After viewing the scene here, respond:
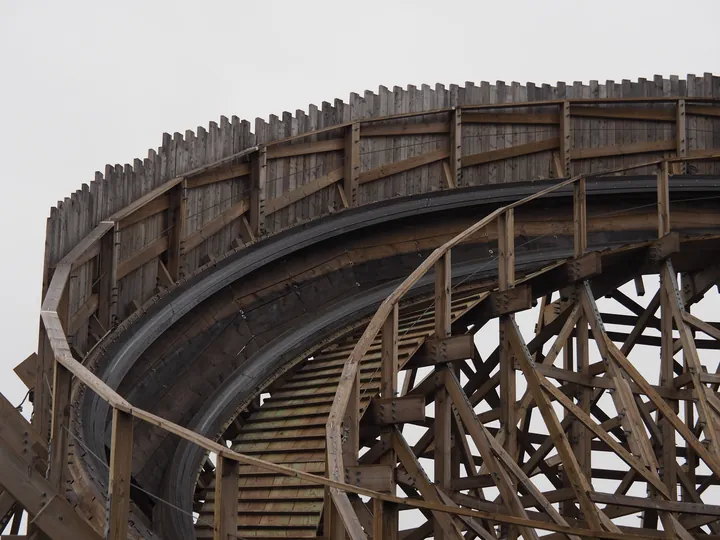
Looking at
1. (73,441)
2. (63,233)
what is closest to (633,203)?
(63,233)

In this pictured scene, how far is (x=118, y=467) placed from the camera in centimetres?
771

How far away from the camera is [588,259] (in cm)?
1434

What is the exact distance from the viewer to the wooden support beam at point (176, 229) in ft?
46.2

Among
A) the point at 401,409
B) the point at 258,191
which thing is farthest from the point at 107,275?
the point at 401,409

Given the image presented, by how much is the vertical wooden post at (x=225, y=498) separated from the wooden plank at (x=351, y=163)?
8761 mm

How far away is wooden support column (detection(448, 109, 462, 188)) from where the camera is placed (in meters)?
17.0

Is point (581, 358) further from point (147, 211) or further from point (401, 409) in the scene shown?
point (147, 211)

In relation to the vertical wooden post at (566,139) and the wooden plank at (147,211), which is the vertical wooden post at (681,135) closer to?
the vertical wooden post at (566,139)

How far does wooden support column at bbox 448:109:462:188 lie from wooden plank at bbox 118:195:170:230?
4.37m

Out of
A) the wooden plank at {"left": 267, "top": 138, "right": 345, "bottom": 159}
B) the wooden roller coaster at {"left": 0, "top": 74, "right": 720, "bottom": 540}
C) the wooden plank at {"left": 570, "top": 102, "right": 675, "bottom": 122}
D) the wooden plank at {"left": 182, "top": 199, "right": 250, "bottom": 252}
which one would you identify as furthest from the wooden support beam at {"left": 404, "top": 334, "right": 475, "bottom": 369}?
the wooden plank at {"left": 570, "top": 102, "right": 675, "bottom": 122}

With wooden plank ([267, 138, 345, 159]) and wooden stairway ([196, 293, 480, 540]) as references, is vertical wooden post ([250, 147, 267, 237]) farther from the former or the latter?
wooden stairway ([196, 293, 480, 540])

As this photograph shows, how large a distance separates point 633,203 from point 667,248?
7.62 feet

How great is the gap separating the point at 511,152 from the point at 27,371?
7.94 metres

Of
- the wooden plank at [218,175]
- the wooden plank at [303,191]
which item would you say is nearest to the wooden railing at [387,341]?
the wooden plank at [303,191]
